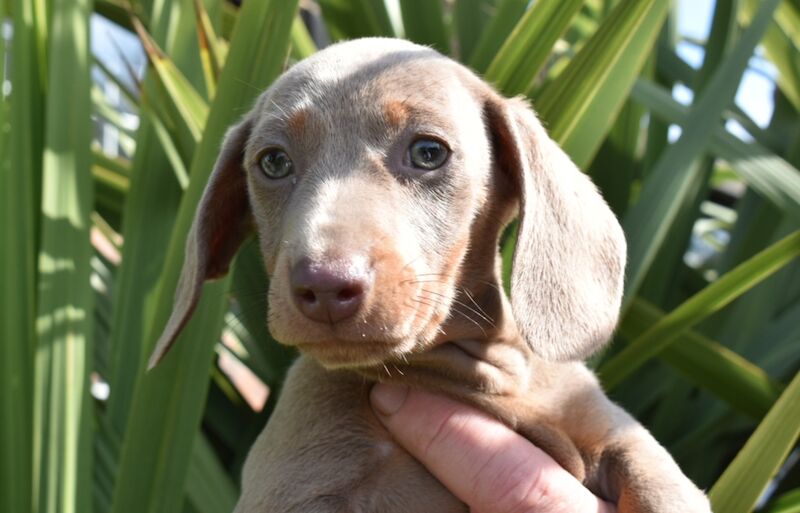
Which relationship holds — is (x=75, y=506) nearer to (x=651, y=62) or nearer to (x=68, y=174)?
(x=68, y=174)

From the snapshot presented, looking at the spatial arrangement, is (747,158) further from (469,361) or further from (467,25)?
(469,361)

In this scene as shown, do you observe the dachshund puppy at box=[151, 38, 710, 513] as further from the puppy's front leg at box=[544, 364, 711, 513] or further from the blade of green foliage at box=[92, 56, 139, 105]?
the blade of green foliage at box=[92, 56, 139, 105]

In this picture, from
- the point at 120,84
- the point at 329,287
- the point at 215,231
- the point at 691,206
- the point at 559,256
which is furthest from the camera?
the point at 120,84

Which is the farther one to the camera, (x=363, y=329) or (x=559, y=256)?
(x=559, y=256)

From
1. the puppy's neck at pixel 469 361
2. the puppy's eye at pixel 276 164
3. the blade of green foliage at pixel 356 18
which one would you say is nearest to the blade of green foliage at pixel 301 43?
the blade of green foliage at pixel 356 18

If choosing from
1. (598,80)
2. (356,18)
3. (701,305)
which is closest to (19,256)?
(356,18)

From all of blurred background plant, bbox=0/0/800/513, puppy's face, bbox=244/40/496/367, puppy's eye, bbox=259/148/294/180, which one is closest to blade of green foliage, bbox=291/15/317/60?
blurred background plant, bbox=0/0/800/513

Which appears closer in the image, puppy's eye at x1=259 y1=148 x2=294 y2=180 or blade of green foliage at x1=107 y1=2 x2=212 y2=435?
puppy's eye at x1=259 y1=148 x2=294 y2=180

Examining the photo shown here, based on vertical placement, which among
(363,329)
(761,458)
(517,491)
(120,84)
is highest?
(363,329)
